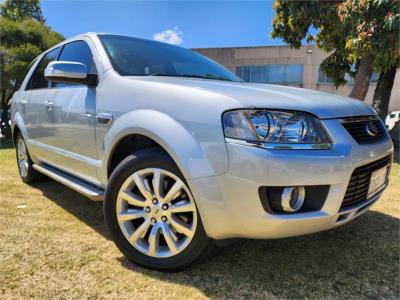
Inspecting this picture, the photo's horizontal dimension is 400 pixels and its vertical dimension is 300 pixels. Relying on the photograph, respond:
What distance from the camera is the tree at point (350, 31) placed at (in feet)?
23.2

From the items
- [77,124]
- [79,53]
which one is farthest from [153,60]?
[77,124]

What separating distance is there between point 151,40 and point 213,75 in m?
0.73

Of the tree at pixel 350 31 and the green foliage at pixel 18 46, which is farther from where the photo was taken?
the green foliage at pixel 18 46

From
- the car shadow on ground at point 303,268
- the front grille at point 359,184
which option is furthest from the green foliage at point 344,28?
the front grille at point 359,184

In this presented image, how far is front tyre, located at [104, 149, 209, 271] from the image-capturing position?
200 centimetres

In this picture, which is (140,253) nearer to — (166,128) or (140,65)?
(166,128)

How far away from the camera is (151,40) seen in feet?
10.8

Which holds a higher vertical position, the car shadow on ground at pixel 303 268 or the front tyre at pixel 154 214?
the front tyre at pixel 154 214

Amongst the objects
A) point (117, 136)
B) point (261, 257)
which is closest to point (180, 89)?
point (117, 136)

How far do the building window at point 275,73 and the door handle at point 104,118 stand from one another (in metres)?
24.5

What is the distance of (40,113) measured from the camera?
338cm

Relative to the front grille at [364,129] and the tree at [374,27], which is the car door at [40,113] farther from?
the tree at [374,27]

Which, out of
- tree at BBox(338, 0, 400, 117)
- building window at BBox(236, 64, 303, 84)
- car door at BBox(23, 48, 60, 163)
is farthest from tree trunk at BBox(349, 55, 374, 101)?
building window at BBox(236, 64, 303, 84)

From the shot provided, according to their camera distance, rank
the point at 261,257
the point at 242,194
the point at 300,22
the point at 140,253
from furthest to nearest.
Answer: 1. the point at 300,22
2. the point at 261,257
3. the point at 140,253
4. the point at 242,194
